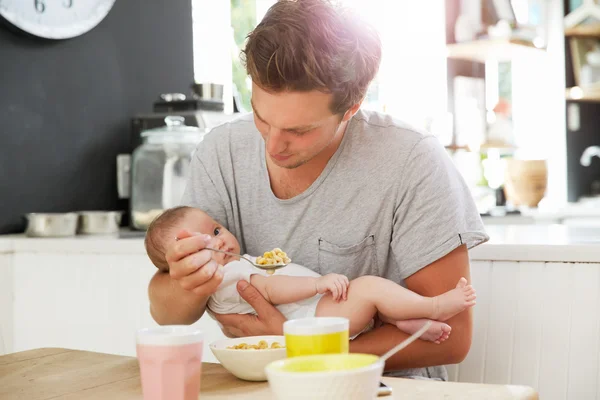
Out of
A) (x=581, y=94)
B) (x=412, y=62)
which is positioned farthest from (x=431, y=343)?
(x=581, y=94)

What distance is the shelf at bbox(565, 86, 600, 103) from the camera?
4969mm

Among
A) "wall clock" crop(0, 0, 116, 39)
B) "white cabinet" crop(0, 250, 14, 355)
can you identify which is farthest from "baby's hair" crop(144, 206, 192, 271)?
"wall clock" crop(0, 0, 116, 39)

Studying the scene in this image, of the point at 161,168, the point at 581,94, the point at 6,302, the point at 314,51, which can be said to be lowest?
the point at 6,302

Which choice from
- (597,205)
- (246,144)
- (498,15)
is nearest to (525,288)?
(246,144)

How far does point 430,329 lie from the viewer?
5.17 feet

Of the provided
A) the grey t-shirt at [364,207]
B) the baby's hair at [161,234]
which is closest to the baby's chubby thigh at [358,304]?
the grey t-shirt at [364,207]

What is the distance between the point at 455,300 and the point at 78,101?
187 cm

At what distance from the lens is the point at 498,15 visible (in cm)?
479

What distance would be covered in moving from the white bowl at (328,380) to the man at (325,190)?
0.59 metres

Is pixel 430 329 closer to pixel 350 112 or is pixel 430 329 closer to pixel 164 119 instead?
pixel 350 112

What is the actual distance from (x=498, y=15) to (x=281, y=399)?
4.36 meters

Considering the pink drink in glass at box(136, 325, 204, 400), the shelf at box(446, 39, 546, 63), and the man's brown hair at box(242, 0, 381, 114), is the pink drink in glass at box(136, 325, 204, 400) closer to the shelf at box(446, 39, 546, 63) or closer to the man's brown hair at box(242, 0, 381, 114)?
the man's brown hair at box(242, 0, 381, 114)

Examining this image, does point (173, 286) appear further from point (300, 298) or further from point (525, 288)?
point (525, 288)

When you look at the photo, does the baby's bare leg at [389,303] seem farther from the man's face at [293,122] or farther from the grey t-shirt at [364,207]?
the man's face at [293,122]
